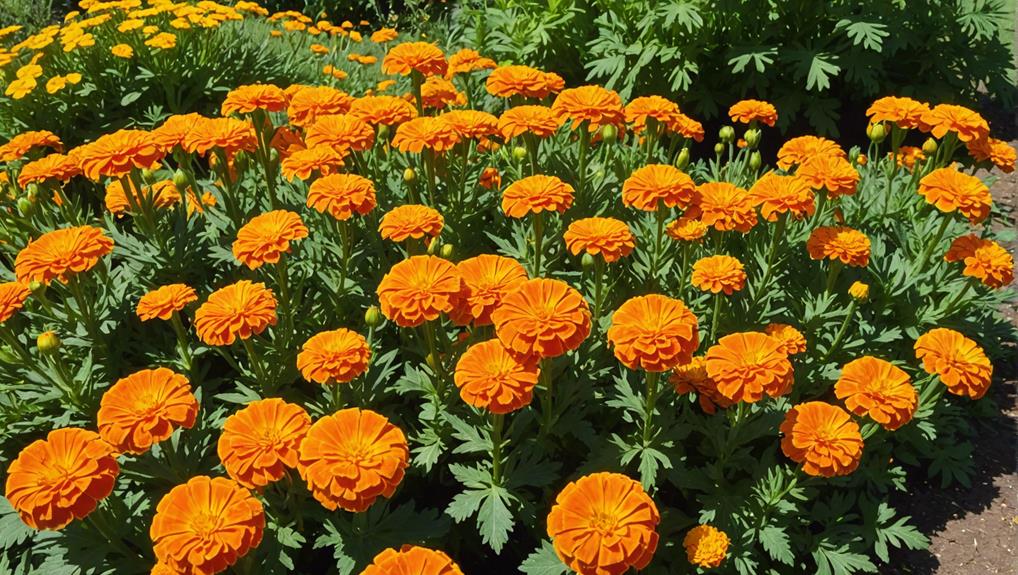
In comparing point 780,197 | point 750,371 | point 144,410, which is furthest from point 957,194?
point 144,410

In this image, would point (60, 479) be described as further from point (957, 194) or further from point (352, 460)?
point (957, 194)

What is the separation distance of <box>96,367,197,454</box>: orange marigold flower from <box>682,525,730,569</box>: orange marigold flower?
141 cm

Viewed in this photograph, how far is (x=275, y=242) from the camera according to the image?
2186 mm

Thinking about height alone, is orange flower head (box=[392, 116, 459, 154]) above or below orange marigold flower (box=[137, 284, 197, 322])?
above

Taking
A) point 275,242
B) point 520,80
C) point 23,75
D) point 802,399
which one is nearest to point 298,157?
point 275,242

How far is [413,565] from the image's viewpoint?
58.9 inches

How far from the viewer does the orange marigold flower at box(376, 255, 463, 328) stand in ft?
6.27

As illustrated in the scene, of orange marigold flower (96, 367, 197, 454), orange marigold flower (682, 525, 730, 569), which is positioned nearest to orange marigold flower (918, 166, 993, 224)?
orange marigold flower (682, 525, 730, 569)

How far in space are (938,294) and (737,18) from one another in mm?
2475

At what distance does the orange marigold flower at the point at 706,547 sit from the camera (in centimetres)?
209

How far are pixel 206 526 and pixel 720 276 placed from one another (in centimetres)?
161

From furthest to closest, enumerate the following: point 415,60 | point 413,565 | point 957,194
Result: point 415,60
point 957,194
point 413,565

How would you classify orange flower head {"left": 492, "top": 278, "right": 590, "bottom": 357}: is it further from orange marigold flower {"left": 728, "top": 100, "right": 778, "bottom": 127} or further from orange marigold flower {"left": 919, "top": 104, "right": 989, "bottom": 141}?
orange marigold flower {"left": 919, "top": 104, "right": 989, "bottom": 141}

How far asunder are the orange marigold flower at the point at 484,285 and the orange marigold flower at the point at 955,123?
1.89 meters
